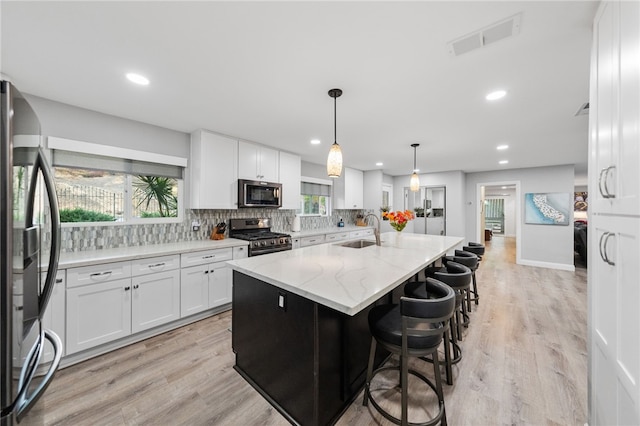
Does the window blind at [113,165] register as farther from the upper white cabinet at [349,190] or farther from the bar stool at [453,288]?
the upper white cabinet at [349,190]

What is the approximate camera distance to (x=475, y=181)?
6742 mm

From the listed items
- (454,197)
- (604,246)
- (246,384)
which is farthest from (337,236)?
(604,246)

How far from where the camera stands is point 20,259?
2.66 ft

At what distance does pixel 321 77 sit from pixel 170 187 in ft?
8.39

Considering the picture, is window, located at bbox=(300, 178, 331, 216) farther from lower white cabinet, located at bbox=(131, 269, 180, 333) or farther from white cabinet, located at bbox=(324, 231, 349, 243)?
lower white cabinet, located at bbox=(131, 269, 180, 333)

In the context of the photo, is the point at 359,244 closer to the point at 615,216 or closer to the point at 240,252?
the point at 240,252

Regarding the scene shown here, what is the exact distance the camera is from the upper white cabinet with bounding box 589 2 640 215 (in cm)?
92

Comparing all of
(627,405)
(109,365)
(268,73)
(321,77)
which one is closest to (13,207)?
(268,73)

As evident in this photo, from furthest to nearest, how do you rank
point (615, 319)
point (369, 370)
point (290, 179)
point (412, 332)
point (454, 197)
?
point (454, 197), point (290, 179), point (369, 370), point (412, 332), point (615, 319)

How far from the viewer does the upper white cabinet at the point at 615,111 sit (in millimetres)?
921

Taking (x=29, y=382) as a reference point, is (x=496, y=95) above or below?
above

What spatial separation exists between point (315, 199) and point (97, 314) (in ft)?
13.6

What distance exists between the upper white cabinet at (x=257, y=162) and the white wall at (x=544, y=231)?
18.8ft

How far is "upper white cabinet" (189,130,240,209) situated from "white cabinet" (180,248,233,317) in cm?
74
